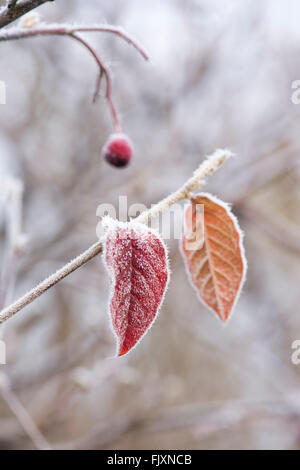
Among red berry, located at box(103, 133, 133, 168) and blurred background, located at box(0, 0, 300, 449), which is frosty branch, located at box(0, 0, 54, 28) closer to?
red berry, located at box(103, 133, 133, 168)

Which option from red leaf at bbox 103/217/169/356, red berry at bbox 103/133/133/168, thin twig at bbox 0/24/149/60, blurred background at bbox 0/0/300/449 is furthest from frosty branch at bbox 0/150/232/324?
blurred background at bbox 0/0/300/449

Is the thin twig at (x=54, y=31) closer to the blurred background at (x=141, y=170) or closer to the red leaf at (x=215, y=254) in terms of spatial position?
the red leaf at (x=215, y=254)

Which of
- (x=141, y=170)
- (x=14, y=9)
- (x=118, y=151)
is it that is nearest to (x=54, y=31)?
(x=14, y=9)

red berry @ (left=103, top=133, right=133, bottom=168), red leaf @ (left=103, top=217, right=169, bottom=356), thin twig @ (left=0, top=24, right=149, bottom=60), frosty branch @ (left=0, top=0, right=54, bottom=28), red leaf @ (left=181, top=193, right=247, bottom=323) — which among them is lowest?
red leaf @ (left=103, top=217, right=169, bottom=356)

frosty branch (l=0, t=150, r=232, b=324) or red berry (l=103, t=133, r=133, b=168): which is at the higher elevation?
red berry (l=103, t=133, r=133, b=168)

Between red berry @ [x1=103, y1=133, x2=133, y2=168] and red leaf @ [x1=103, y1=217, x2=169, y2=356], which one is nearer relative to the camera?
red leaf @ [x1=103, y1=217, x2=169, y2=356]

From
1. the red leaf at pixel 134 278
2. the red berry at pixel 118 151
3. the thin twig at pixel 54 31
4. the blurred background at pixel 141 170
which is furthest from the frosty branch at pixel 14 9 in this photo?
the blurred background at pixel 141 170
